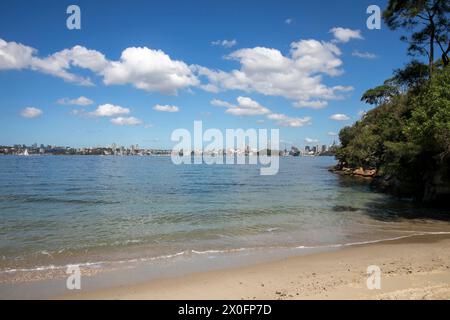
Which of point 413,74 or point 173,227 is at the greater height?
point 413,74

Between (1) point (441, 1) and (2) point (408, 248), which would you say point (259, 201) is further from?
(1) point (441, 1)

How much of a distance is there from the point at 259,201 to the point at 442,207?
1266 centimetres

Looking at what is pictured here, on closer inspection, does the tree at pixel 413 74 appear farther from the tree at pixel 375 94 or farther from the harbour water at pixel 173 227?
the tree at pixel 375 94

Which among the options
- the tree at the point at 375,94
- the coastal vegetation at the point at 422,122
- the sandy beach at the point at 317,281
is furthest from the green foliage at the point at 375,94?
the sandy beach at the point at 317,281

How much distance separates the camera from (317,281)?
9273 millimetres

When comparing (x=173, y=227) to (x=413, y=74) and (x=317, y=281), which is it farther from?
(x=413, y=74)

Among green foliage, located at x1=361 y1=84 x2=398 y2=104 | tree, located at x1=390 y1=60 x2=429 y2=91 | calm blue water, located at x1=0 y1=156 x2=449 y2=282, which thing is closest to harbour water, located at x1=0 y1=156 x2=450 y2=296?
calm blue water, located at x1=0 y1=156 x2=449 y2=282

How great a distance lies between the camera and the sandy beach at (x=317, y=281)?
8078 millimetres

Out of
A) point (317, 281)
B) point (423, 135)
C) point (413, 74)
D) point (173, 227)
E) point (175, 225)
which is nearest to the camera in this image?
point (317, 281)

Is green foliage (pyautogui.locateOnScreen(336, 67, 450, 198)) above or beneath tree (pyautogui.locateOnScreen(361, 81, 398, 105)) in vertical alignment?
beneath

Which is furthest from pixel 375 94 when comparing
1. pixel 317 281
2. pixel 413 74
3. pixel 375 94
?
pixel 317 281

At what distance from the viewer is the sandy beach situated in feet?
26.5

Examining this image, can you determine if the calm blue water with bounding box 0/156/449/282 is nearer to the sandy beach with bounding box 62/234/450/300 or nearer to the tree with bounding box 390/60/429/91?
the sandy beach with bounding box 62/234/450/300
